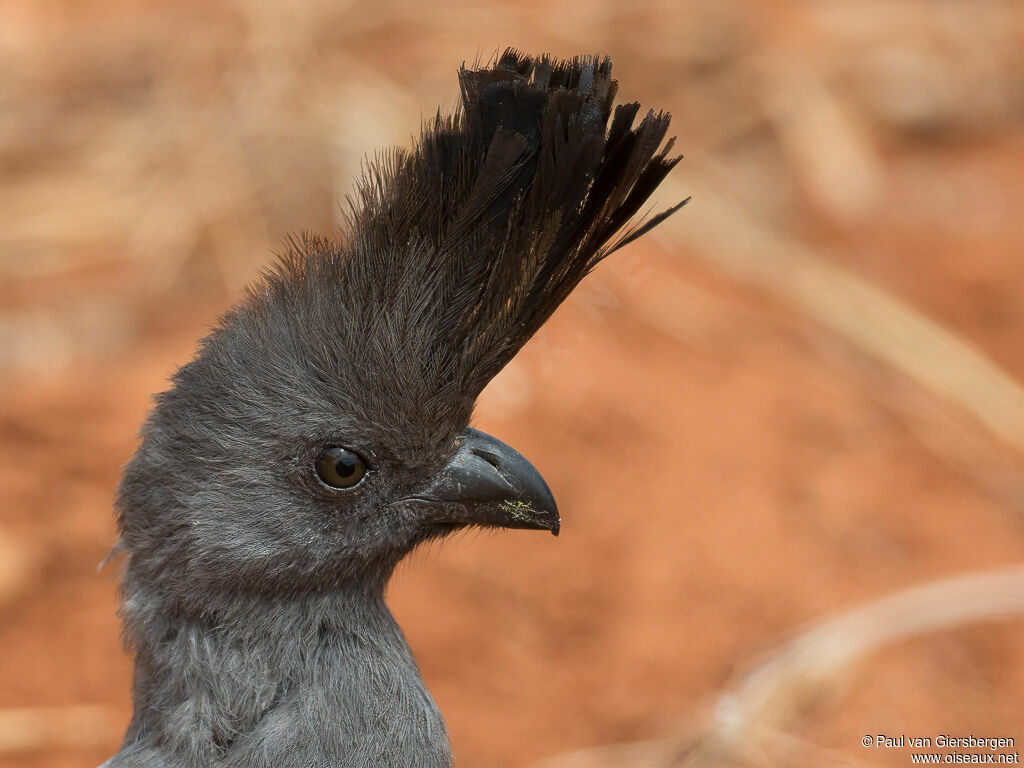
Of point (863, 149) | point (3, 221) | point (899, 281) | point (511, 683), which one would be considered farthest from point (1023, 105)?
point (3, 221)

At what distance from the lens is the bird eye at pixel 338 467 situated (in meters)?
2.56

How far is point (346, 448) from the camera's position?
102 inches

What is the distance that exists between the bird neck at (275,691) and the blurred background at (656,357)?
132 centimetres

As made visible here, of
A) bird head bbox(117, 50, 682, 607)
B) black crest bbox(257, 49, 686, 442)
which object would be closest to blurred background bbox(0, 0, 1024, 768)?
bird head bbox(117, 50, 682, 607)

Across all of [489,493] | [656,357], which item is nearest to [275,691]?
[489,493]

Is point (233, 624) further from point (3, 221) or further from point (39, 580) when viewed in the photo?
point (3, 221)

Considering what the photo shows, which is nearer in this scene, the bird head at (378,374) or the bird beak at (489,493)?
the bird head at (378,374)

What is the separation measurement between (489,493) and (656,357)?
3866 millimetres

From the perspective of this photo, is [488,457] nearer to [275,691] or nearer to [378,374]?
[378,374]

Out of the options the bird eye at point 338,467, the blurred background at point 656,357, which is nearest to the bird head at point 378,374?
the bird eye at point 338,467

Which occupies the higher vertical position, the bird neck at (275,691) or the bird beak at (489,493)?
the bird beak at (489,493)

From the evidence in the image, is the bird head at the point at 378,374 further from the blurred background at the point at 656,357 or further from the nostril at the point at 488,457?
the blurred background at the point at 656,357

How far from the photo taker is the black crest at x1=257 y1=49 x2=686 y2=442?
241 centimetres

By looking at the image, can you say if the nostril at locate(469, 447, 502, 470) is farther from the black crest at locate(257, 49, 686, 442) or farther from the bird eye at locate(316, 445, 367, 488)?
the bird eye at locate(316, 445, 367, 488)
